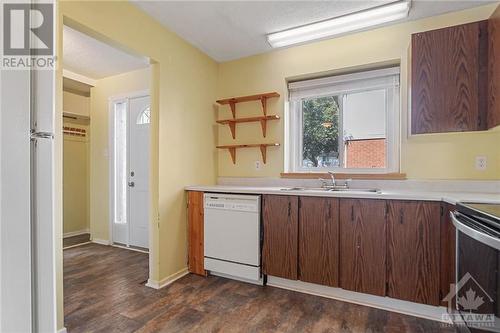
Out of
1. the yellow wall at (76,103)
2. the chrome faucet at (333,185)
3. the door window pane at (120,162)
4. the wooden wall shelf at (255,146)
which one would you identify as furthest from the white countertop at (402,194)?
the yellow wall at (76,103)

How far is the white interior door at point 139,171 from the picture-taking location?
3578 mm

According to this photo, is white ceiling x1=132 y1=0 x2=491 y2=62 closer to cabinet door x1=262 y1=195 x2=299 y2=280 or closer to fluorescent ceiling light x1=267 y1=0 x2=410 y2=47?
fluorescent ceiling light x1=267 y1=0 x2=410 y2=47

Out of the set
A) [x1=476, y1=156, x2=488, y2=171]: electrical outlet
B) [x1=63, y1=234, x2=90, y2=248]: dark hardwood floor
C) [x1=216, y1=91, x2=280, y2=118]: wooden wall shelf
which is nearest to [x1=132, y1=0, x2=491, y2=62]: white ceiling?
[x1=216, y1=91, x2=280, y2=118]: wooden wall shelf

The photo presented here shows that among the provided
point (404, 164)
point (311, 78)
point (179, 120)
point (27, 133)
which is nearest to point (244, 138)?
point (179, 120)

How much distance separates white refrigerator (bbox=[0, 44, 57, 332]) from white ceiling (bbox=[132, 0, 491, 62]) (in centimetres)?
203

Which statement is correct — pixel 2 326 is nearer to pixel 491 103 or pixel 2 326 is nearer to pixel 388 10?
pixel 491 103

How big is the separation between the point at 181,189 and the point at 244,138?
3.41ft

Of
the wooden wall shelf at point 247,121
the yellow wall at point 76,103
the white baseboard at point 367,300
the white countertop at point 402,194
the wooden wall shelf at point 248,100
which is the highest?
the yellow wall at point 76,103

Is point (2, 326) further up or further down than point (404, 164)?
further down

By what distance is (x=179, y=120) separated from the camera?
282 centimetres

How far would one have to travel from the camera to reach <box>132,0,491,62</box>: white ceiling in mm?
2234

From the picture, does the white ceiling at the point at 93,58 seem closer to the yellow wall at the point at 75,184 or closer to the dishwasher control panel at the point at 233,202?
the yellow wall at the point at 75,184

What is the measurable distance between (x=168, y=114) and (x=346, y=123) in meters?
1.95

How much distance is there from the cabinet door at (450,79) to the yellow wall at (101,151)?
3.67m
